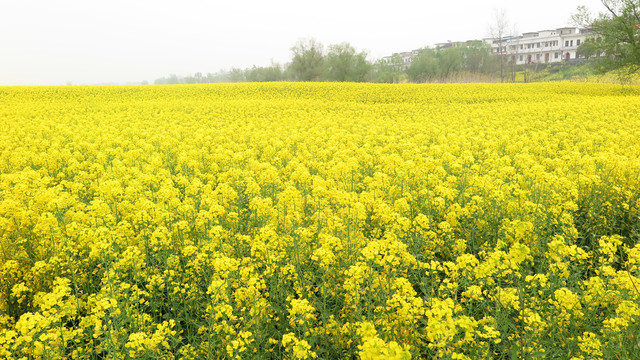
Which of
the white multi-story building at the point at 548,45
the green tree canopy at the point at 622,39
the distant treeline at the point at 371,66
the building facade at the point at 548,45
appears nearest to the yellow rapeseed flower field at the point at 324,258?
the green tree canopy at the point at 622,39

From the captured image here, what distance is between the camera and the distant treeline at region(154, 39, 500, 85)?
65.8m

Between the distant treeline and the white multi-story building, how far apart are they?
27.9ft

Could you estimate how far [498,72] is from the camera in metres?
76.1

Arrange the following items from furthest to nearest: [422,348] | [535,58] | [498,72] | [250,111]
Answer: [535,58]
[498,72]
[250,111]
[422,348]

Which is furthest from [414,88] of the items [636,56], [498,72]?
[498,72]

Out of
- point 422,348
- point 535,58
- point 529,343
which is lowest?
point 422,348

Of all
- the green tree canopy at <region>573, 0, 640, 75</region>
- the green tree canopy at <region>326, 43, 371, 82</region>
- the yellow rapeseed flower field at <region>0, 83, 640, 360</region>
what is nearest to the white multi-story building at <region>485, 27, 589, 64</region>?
the green tree canopy at <region>326, 43, 371, 82</region>

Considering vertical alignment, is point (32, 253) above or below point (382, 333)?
above

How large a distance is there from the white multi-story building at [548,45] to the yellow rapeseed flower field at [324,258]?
90.8 meters

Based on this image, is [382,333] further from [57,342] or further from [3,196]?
[3,196]

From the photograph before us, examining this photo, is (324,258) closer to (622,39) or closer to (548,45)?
(622,39)

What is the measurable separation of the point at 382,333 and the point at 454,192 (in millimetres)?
3823

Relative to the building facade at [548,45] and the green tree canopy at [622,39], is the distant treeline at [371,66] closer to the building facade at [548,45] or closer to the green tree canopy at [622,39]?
the building facade at [548,45]

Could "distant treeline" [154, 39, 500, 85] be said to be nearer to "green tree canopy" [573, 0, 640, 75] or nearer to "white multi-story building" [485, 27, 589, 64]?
"white multi-story building" [485, 27, 589, 64]
